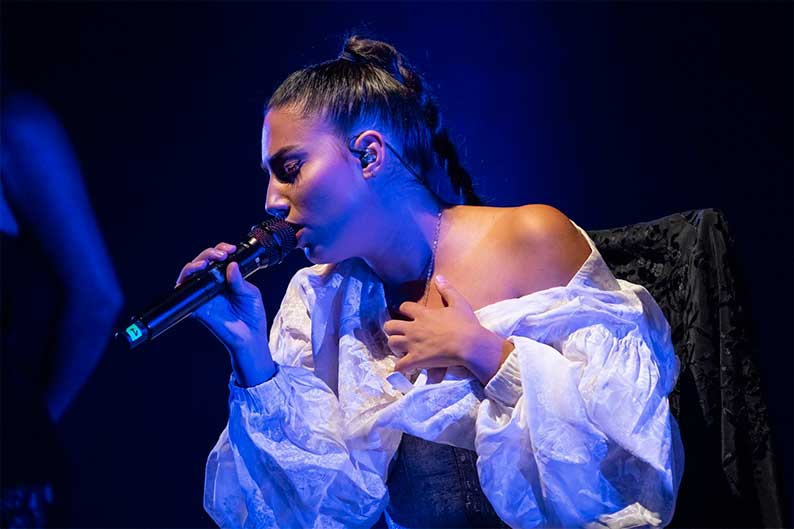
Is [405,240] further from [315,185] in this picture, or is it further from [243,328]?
[243,328]

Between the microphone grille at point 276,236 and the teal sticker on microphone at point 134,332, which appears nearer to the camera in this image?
the teal sticker on microphone at point 134,332

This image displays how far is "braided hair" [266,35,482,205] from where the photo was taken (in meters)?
1.36

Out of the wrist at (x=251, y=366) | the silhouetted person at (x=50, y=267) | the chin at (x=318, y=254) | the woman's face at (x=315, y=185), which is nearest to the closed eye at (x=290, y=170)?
the woman's face at (x=315, y=185)

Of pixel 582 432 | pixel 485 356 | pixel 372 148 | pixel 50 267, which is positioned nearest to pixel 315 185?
pixel 372 148

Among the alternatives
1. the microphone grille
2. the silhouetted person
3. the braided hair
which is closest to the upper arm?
the braided hair

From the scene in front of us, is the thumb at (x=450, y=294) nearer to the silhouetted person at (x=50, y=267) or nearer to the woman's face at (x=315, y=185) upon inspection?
the woman's face at (x=315, y=185)

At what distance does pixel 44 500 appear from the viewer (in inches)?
52.8

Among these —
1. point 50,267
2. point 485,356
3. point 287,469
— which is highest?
point 50,267

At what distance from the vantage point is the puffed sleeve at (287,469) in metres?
1.26

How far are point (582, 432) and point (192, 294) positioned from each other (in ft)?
1.77

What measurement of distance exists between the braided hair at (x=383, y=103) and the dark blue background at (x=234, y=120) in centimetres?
32

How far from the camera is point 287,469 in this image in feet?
4.14

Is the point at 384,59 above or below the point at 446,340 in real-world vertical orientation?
above

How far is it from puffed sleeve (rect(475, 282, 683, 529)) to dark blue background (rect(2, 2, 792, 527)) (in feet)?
2.26
